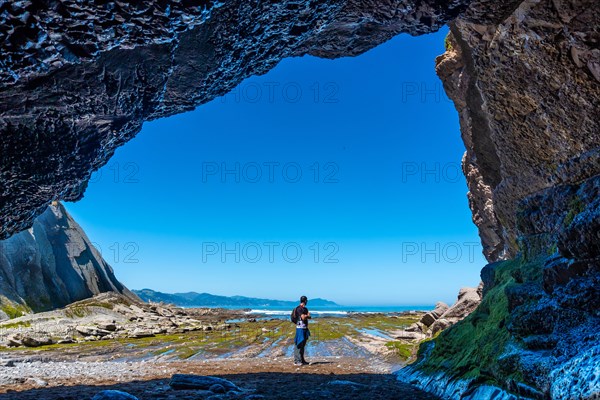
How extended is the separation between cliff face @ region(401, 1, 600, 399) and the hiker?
4.46 meters

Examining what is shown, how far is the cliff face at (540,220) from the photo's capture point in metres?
5.90

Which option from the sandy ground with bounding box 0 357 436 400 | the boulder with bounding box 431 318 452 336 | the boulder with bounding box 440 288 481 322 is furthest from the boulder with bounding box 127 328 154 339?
the boulder with bounding box 440 288 481 322

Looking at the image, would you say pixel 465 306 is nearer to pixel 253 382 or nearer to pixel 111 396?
pixel 253 382

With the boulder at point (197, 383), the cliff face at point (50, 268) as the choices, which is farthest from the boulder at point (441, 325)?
the cliff face at point (50, 268)

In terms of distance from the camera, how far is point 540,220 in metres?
9.62

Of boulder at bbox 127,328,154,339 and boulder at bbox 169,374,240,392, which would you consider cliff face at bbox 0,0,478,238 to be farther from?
boulder at bbox 127,328,154,339

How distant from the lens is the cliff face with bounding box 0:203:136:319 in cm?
3834

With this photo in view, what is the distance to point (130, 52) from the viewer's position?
9.45 metres

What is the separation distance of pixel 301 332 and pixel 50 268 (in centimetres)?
4077

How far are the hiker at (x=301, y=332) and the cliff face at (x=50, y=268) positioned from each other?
96.7 ft

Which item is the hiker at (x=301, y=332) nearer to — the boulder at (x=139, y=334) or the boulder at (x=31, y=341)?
the boulder at (x=139, y=334)

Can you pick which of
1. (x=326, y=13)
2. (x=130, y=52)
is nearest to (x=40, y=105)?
(x=130, y=52)

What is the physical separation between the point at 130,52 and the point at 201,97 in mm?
3633

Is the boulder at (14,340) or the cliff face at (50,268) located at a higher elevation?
the cliff face at (50,268)
